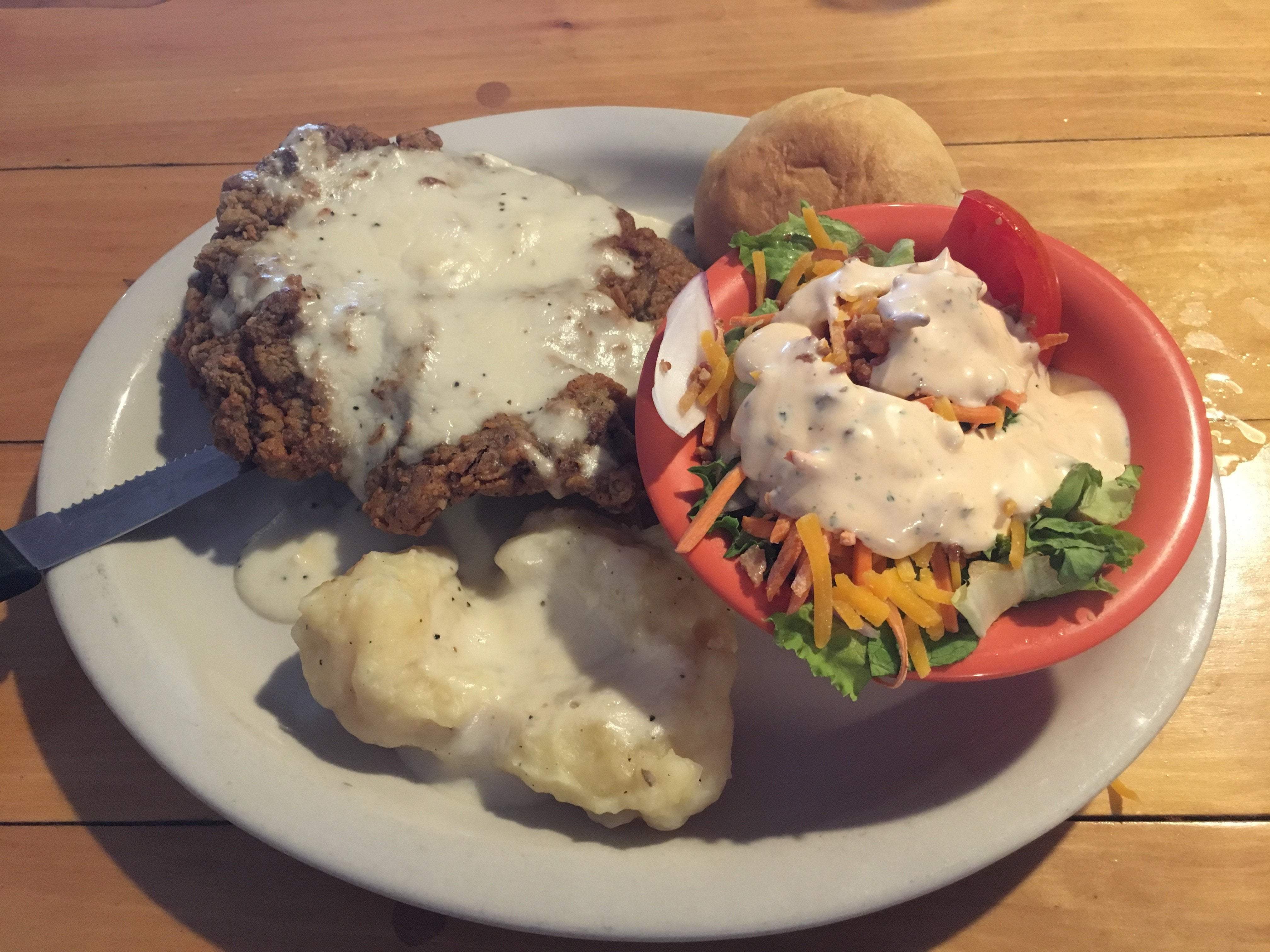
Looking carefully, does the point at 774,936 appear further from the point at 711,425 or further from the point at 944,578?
the point at 711,425

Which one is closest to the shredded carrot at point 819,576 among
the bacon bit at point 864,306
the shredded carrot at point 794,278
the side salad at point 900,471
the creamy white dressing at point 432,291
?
the side salad at point 900,471

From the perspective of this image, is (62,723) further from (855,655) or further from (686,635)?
(855,655)

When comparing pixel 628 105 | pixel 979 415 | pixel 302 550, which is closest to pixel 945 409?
pixel 979 415

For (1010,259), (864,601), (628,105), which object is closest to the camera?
(864,601)

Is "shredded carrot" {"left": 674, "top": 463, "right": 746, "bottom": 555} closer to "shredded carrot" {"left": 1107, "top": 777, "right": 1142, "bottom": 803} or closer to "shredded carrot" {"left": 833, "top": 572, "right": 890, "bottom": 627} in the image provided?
"shredded carrot" {"left": 833, "top": 572, "right": 890, "bottom": 627}

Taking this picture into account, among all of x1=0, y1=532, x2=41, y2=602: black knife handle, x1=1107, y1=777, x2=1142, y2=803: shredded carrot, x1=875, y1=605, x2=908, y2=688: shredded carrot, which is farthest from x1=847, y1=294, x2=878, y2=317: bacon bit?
x1=0, y1=532, x2=41, y2=602: black knife handle

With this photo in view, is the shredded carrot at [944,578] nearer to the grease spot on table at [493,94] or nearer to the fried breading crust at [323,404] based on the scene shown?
the fried breading crust at [323,404]

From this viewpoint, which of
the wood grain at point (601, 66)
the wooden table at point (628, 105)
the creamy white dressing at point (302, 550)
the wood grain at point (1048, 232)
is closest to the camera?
the wooden table at point (628, 105)
